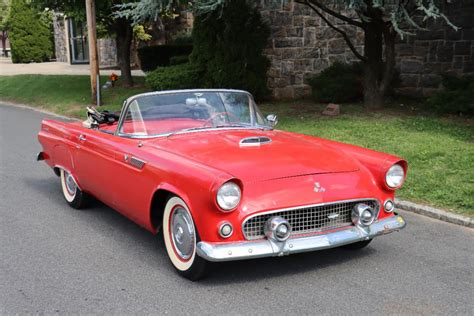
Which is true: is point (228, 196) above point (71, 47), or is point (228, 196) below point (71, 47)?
below

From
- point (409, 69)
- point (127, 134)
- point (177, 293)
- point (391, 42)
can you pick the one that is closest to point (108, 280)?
point (177, 293)

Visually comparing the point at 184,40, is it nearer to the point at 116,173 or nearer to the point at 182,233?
Answer: the point at 116,173

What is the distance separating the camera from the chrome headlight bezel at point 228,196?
342 cm

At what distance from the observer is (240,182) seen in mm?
3457

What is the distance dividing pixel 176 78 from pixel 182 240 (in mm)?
10047

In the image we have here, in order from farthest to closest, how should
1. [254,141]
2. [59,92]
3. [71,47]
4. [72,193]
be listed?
[71,47], [59,92], [72,193], [254,141]

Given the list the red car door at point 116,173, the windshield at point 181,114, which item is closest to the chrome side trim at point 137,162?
the red car door at point 116,173

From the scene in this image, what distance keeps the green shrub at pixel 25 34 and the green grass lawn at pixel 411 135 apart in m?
18.6

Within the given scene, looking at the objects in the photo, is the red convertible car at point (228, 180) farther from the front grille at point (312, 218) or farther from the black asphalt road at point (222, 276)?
the black asphalt road at point (222, 276)

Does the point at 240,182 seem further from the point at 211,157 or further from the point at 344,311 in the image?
the point at 344,311

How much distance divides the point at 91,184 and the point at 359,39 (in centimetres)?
964

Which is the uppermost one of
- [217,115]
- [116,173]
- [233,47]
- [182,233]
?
[233,47]

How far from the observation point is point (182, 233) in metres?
3.83

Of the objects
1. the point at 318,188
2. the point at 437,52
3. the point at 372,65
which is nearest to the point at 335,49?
the point at 372,65
